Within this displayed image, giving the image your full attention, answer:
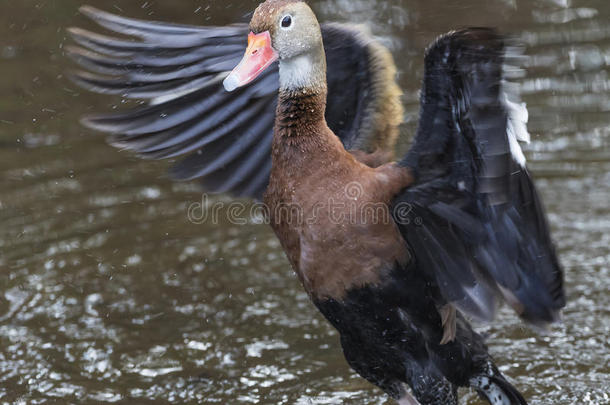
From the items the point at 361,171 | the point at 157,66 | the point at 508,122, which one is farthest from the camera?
the point at 157,66

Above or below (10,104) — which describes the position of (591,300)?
below

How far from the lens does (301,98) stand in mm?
3625

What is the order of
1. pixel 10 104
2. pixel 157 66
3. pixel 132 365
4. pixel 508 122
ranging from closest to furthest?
1. pixel 508 122
2. pixel 157 66
3. pixel 132 365
4. pixel 10 104

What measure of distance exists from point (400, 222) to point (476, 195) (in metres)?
0.31

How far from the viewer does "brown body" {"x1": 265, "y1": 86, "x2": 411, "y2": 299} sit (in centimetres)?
350

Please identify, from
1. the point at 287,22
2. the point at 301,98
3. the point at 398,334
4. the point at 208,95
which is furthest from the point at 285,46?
the point at 398,334

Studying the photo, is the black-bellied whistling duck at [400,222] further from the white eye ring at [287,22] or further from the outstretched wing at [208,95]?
the outstretched wing at [208,95]

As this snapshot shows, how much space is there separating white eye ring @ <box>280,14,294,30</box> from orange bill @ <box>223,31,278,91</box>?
0.24 ft

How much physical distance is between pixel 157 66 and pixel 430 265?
1541mm

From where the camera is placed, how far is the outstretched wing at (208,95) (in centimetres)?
414

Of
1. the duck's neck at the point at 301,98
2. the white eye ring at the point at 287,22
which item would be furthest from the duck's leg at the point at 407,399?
the white eye ring at the point at 287,22

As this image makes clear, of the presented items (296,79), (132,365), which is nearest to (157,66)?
(296,79)

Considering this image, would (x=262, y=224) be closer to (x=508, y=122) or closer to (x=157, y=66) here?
(x=157, y=66)

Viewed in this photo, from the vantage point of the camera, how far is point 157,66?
4.16 m
